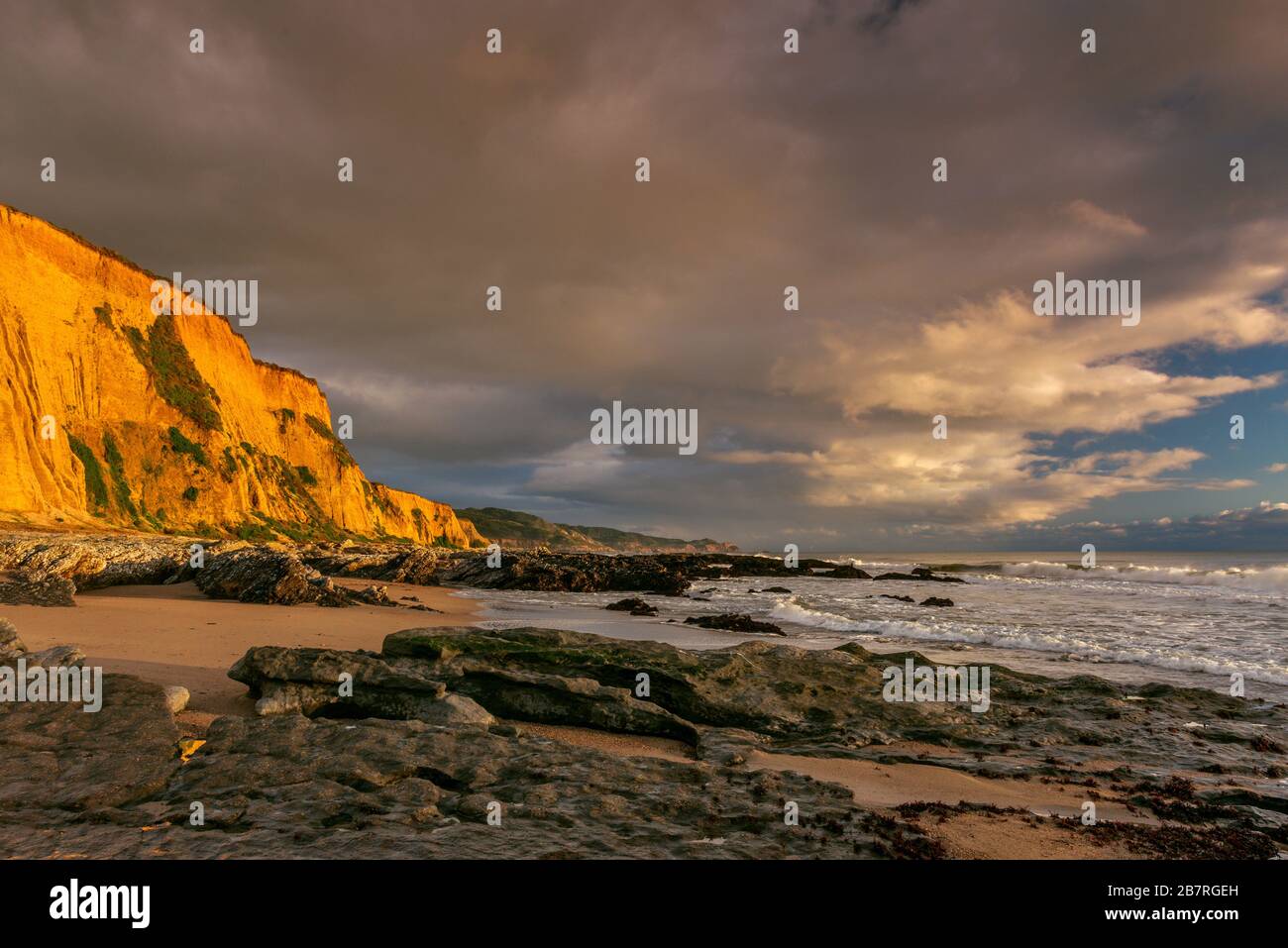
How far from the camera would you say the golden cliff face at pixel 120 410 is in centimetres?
4532

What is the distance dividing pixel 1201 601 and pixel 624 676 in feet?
97.0

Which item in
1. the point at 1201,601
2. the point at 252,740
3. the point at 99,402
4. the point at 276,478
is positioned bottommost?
the point at 1201,601

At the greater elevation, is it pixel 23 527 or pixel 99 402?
pixel 99 402

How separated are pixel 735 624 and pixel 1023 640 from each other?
7.52 m

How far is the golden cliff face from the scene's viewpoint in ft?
149

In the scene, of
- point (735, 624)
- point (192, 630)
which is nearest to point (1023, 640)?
point (735, 624)

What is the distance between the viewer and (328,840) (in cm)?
360

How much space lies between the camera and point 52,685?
20.2 ft

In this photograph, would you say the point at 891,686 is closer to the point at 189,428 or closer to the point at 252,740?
the point at 252,740

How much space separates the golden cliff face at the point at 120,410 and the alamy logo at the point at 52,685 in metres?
42.6
